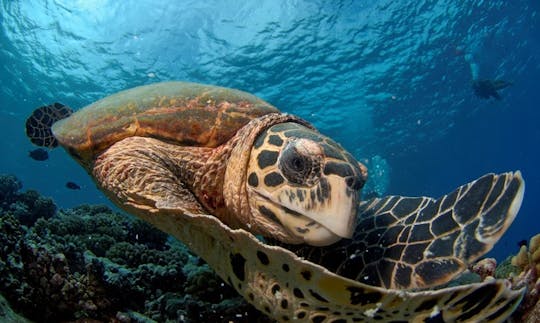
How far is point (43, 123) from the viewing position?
515 centimetres

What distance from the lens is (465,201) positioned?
2.12 m

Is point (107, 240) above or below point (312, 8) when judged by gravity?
below

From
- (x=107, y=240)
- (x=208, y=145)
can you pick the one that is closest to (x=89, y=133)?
(x=208, y=145)

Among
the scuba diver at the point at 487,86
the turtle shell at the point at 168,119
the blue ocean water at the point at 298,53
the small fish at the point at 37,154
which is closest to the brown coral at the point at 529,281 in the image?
the turtle shell at the point at 168,119

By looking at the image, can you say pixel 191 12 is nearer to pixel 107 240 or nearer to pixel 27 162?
pixel 107 240

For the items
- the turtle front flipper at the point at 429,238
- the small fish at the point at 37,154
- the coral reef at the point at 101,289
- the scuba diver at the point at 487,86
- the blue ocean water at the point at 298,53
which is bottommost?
the coral reef at the point at 101,289

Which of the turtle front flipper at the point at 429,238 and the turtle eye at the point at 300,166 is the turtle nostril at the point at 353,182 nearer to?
the turtle eye at the point at 300,166

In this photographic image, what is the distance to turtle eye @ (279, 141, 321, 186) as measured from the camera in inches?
88.5

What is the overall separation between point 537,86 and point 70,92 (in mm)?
35220

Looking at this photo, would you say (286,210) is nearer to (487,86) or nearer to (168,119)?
(168,119)

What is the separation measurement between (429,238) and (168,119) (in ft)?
7.39

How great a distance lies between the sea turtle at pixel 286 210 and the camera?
1375 millimetres

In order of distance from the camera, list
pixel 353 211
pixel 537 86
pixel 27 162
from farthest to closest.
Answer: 1. pixel 27 162
2. pixel 537 86
3. pixel 353 211

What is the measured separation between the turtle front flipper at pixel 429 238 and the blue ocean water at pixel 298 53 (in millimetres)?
14195
